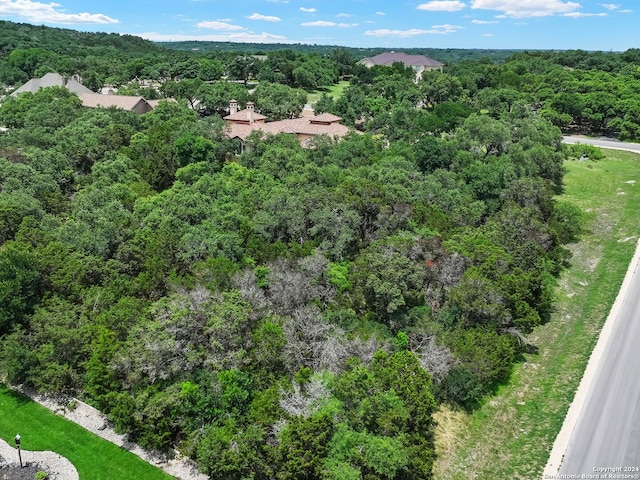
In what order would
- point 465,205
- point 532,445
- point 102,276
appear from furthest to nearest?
point 465,205, point 102,276, point 532,445

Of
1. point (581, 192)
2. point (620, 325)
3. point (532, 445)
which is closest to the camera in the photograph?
point (532, 445)

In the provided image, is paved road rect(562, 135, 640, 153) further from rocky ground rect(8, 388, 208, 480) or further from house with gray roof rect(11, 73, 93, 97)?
rocky ground rect(8, 388, 208, 480)

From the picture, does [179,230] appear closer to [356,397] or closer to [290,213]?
[290,213]

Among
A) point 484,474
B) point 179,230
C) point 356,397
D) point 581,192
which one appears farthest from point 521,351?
point 581,192

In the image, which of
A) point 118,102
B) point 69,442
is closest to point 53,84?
point 118,102

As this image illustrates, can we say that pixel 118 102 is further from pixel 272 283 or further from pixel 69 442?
pixel 69 442

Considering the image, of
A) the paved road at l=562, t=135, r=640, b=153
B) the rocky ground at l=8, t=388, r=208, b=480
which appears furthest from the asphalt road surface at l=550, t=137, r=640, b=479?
the paved road at l=562, t=135, r=640, b=153

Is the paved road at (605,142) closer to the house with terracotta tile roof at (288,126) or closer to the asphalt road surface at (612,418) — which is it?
the house with terracotta tile roof at (288,126)
